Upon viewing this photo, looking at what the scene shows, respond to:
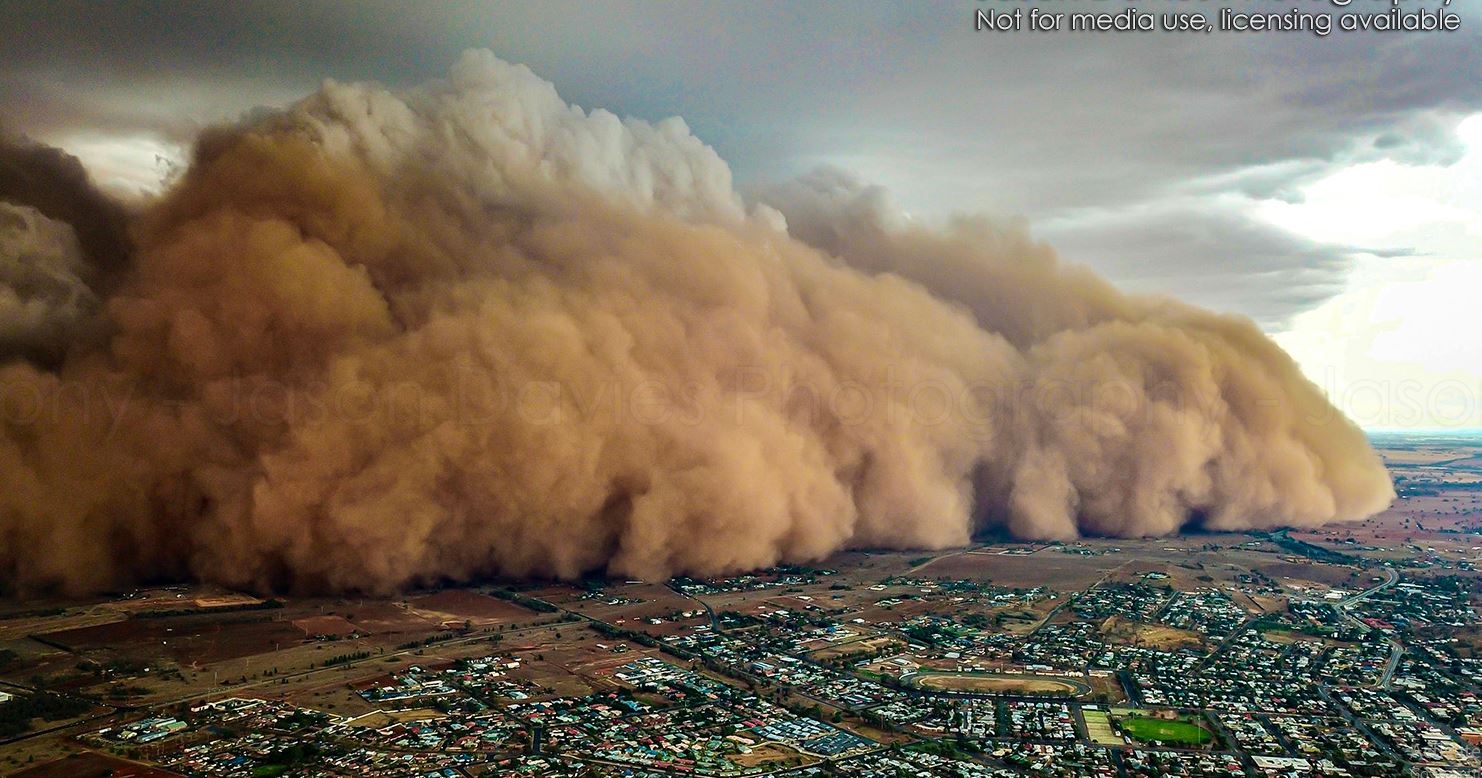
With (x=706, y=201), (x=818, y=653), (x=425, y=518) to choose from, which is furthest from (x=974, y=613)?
(x=706, y=201)

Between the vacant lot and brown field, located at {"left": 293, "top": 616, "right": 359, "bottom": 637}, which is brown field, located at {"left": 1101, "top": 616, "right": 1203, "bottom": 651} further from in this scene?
brown field, located at {"left": 293, "top": 616, "right": 359, "bottom": 637}

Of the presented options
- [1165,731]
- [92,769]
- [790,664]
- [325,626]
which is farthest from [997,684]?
[92,769]

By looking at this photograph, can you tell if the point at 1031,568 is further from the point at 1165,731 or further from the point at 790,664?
the point at 1165,731

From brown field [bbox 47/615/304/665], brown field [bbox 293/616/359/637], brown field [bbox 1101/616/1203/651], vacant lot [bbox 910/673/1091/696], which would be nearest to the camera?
vacant lot [bbox 910/673/1091/696]

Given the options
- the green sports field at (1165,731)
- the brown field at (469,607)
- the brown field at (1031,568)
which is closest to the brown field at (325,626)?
the brown field at (469,607)

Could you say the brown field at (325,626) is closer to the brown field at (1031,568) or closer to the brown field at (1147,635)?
the brown field at (1031,568)

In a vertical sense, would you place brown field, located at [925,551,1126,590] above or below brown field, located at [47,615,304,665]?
below

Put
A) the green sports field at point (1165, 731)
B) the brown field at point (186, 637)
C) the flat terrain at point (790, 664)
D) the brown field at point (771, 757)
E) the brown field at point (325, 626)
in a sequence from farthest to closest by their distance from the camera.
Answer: the brown field at point (325, 626), the brown field at point (186, 637), the green sports field at point (1165, 731), the flat terrain at point (790, 664), the brown field at point (771, 757)

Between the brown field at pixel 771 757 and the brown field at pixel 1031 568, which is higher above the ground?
the brown field at pixel 1031 568

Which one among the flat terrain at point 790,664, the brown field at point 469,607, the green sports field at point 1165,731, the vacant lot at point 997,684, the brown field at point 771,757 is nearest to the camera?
the brown field at point 771,757

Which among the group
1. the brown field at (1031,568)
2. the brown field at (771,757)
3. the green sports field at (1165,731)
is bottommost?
the green sports field at (1165,731)

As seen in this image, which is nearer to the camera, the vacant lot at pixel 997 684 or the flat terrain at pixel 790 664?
the flat terrain at pixel 790 664

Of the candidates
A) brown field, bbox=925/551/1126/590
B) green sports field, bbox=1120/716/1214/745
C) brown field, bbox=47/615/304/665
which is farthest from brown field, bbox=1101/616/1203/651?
Answer: brown field, bbox=47/615/304/665
